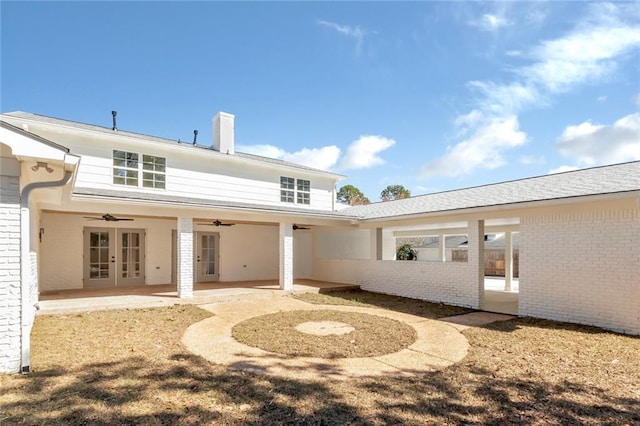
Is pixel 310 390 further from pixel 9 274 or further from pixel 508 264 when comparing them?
pixel 508 264

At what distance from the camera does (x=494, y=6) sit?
29.3ft

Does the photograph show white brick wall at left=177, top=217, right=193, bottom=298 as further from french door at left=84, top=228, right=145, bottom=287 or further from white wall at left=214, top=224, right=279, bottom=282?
white wall at left=214, top=224, right=279, bottom=282

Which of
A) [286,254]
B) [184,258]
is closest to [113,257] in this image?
[184,258]

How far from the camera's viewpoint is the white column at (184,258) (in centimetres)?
1076

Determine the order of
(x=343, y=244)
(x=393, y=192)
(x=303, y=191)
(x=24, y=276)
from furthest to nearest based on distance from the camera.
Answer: (x=393, y=192)
(x=343, y=244)
(x=303, y=191)
(x=24, y=276)

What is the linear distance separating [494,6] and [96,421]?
1113 centimetres

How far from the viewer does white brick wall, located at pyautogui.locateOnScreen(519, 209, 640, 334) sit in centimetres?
759

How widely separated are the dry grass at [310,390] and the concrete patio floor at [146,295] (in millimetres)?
2977

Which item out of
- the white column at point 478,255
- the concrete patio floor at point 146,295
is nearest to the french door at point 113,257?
the concrete patio floor at point 146,295

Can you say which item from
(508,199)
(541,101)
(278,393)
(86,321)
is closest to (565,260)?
(508,199)

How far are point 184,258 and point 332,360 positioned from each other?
6762 millimetres

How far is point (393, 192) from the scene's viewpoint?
58.5 metres

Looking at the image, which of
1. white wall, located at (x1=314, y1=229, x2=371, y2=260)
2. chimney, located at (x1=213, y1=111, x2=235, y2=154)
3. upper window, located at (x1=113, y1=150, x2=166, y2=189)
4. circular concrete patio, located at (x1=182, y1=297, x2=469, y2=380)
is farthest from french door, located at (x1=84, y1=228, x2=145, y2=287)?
white wall, located at (x1=314, y1=229, x2=371, y2=260)

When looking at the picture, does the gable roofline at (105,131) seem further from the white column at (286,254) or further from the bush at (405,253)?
the bush at (405,253)
